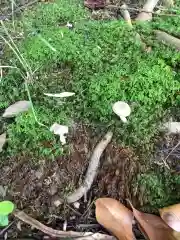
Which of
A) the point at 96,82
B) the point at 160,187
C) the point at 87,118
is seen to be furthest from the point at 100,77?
the point at 160,187

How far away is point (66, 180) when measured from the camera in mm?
1778

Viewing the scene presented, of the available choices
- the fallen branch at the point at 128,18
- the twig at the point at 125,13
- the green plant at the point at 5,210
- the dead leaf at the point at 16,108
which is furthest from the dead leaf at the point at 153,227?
the twig at the point at 125,13

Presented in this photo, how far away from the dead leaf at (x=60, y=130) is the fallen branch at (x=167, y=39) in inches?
28.8

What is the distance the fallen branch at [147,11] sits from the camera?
2.28m

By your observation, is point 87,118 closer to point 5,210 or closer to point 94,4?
point 5,210

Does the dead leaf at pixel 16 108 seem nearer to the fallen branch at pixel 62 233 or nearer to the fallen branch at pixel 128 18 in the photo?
the fallen branch at pixel 62 233

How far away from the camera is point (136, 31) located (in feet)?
7.07

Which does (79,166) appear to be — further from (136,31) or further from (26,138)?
(136,31)

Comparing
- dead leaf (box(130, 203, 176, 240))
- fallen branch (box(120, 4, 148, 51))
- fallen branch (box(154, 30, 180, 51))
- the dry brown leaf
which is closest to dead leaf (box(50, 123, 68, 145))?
the dry brown leaf

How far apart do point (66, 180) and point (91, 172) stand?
0.12 meters

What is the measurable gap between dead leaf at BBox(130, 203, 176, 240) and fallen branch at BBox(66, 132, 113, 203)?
23 centimetres

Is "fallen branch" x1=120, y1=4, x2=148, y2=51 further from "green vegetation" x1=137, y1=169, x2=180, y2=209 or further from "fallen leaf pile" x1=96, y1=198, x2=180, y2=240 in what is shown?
"fallen leaf pile" x1=96, y1=198, x2=180, y2=240

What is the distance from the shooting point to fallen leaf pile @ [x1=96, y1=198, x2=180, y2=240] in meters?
1.66

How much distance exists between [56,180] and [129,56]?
2.42ft
